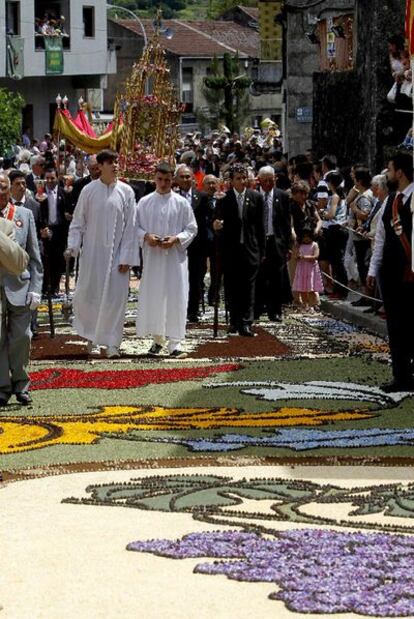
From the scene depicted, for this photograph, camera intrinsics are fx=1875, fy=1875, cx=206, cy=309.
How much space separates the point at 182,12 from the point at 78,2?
116m

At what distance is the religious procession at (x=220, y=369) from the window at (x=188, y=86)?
6987 cm

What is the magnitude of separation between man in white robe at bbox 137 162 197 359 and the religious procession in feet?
0.07

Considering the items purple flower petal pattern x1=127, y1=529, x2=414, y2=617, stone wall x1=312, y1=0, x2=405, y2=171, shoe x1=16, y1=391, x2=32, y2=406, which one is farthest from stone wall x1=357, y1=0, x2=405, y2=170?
purple flower petal pattern x1=127, y1=529, x2=414, y2=617

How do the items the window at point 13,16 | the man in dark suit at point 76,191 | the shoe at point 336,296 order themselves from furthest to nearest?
1. the window at point 13,16
2. the shoe at point 336,296
3. the man in dark suit at point 76,191

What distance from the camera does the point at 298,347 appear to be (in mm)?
18641

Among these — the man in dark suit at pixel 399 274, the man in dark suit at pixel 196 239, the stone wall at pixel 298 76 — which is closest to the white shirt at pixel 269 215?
the man in dark suit at pixel 196 239

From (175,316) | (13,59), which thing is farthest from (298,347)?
(13,59)

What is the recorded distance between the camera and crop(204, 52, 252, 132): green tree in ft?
279

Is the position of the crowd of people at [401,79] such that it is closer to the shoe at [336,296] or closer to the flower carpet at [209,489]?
the shoe at [336,296]

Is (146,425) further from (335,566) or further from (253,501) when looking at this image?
(335,566)

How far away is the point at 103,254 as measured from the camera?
719 inches

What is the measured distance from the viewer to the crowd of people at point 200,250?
14898mm

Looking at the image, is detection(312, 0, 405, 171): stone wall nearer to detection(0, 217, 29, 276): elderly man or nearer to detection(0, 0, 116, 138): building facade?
detection(0, 217, 29, 276): elderly man

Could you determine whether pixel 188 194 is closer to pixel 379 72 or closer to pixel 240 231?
pixel 240 231
